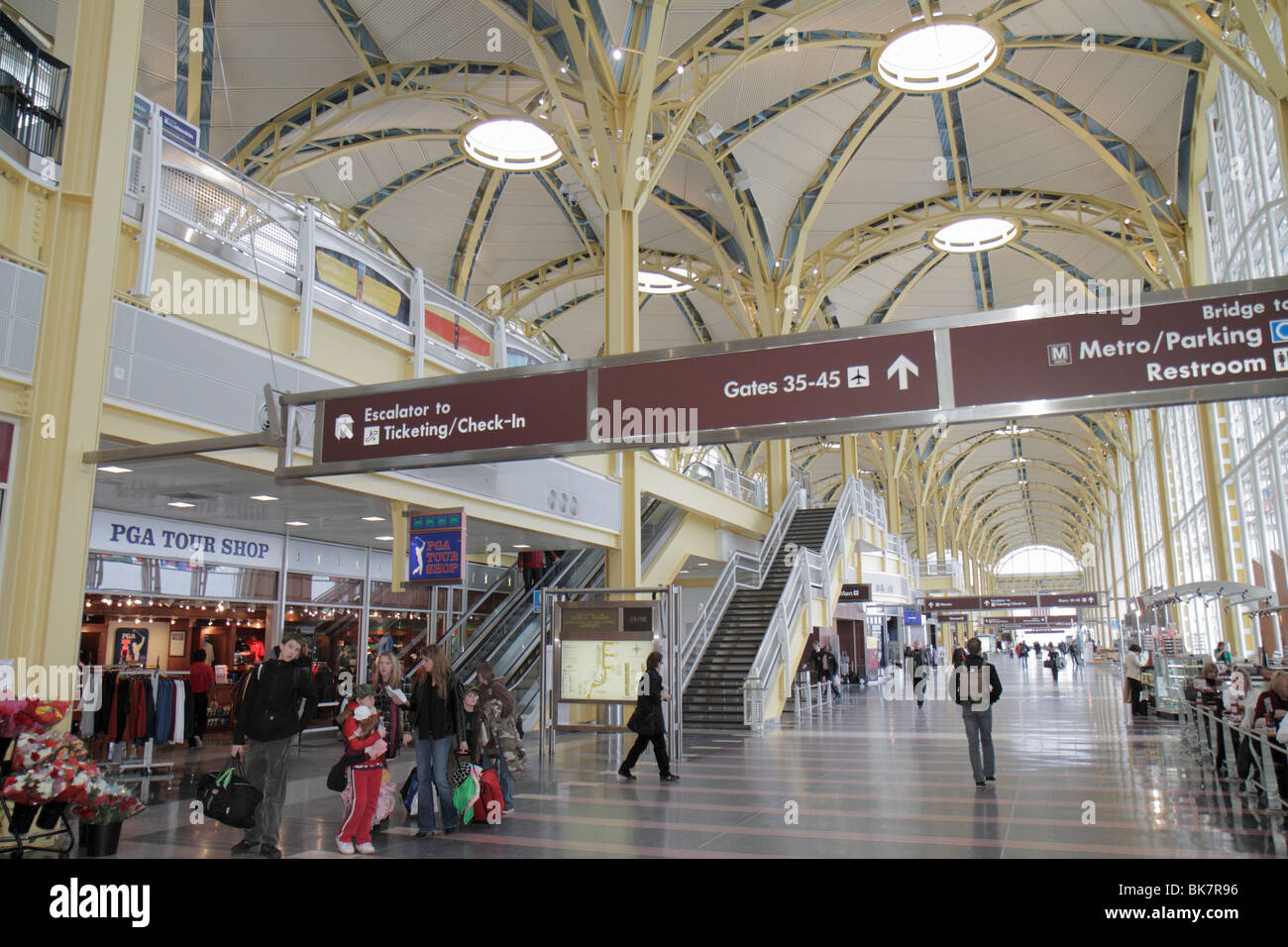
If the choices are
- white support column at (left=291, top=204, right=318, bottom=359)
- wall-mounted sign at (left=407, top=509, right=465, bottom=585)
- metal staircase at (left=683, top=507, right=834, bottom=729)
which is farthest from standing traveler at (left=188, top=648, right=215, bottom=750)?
metal staircase at (left=683, top=507, right=834, bottom=729)

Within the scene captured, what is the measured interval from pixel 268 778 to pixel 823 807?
5.32 metres

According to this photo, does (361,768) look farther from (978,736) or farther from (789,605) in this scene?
(789,605)

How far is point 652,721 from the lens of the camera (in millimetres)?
11273

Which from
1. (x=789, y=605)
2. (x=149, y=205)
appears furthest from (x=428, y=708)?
(x=789, y=605)

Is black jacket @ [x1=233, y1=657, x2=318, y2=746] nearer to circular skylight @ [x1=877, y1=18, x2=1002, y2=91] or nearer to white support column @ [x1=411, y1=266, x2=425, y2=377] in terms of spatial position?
white support column @ [x1=411, y1=266, x2=425, y2=377]

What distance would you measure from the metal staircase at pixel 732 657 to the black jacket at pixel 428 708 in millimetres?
10635

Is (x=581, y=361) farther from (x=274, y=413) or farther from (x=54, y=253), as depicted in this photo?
(x=54, y=253)

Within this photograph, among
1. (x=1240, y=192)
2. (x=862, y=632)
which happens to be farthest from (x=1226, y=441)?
(x=862, y=632)

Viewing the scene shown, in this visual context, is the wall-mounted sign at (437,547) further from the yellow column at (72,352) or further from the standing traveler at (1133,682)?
the standing traveler at (1133,682)

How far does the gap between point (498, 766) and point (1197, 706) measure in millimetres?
10329

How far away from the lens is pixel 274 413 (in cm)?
788

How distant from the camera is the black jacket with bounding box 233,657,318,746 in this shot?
732 cm

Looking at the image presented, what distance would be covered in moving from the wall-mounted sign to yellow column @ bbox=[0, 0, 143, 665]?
15.0 ft
